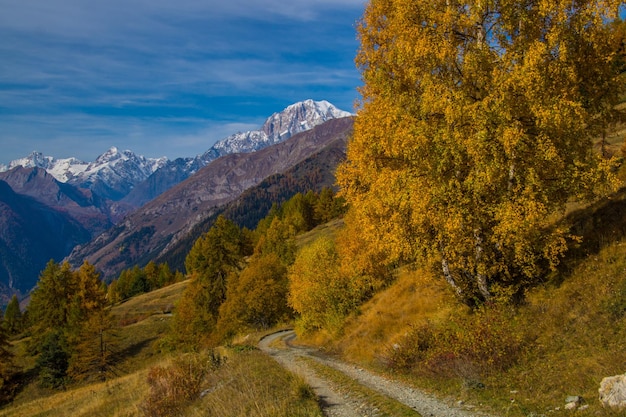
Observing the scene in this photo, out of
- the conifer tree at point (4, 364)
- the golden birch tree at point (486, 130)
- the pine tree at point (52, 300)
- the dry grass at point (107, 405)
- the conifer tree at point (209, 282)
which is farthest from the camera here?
the pine tree at point (52, 300)

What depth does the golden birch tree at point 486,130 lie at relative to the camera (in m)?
14.4

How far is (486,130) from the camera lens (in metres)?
14.1

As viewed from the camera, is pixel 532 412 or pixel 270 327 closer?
pixel 532 412

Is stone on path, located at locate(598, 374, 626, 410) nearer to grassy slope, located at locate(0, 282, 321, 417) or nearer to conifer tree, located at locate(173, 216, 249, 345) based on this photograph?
grassy slope, located at locate(0, 282, 321, 417)

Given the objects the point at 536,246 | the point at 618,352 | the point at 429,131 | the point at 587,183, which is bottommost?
the point at 618,352

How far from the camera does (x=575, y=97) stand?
15.8m

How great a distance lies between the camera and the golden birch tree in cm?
1443

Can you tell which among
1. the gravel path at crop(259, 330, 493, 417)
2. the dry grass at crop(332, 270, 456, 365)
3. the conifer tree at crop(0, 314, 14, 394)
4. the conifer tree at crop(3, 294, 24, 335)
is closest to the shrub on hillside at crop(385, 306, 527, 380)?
the gravel path at crop(259, 330, 493, 417)

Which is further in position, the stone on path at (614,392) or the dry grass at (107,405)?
the dry grass at (107,405)

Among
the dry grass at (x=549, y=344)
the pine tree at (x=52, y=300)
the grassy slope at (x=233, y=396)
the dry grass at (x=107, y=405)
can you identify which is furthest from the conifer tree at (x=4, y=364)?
the dry grass at (x=549, y=344)

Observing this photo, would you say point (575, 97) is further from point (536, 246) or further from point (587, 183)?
point (536, 246)

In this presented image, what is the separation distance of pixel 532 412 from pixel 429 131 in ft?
30.3

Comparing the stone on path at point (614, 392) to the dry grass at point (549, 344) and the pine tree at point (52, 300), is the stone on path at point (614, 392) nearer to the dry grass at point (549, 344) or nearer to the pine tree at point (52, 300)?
the dry grass at point (549, 344)

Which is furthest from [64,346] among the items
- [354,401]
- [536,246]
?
[536,246]
